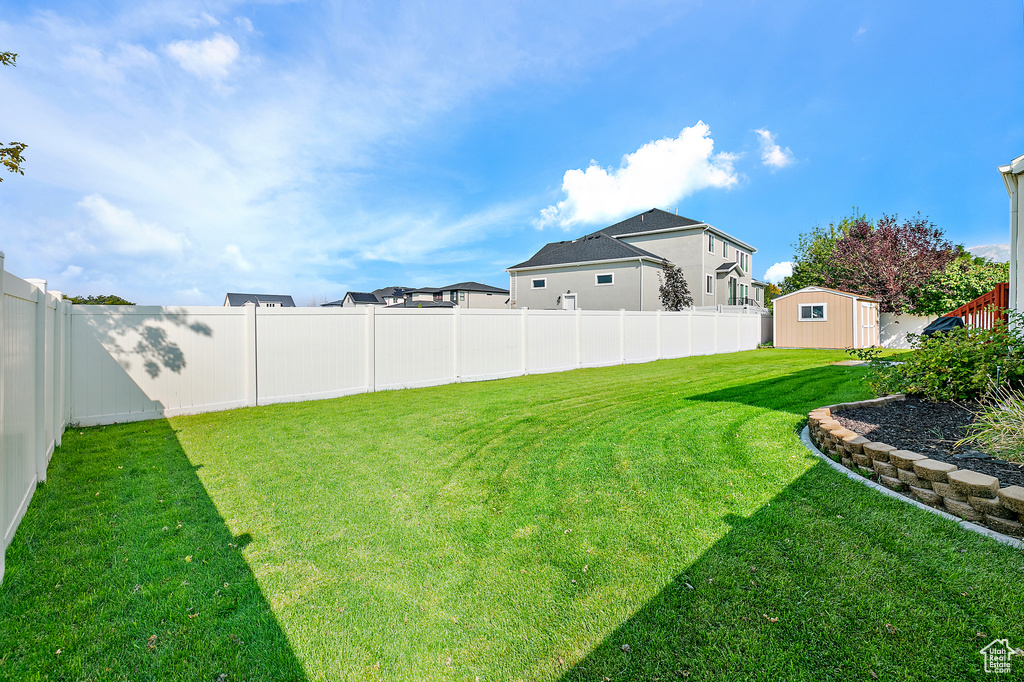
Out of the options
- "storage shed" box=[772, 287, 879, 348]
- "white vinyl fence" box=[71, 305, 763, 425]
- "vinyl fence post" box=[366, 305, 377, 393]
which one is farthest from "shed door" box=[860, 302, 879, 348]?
"vinyl fence post" box=[366, 305, 377, 393]

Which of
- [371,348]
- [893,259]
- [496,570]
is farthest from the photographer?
[893,259]

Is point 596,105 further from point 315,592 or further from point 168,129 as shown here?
point 315,592

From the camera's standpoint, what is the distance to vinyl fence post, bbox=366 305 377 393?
29.6ft

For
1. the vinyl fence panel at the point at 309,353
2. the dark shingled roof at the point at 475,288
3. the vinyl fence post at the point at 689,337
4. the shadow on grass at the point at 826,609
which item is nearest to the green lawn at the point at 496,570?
the shadow on grass at the point at 826,609

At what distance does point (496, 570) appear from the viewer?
258 centimetres

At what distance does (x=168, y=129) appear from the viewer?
10273 mm

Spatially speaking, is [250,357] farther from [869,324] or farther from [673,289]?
[869,324]

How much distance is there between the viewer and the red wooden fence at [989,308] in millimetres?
7434

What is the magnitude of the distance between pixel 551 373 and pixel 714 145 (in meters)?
14.1

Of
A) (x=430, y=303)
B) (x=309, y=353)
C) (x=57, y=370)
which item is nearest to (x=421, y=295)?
(x=430, y=303)

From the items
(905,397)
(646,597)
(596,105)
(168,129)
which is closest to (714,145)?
(596,105)

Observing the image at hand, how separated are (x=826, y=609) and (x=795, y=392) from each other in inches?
267

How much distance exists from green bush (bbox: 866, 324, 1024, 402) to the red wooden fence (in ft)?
7.76

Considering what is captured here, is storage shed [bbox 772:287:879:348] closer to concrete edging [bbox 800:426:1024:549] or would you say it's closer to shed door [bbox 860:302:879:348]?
shed door [bbox 860:302:879:348]
